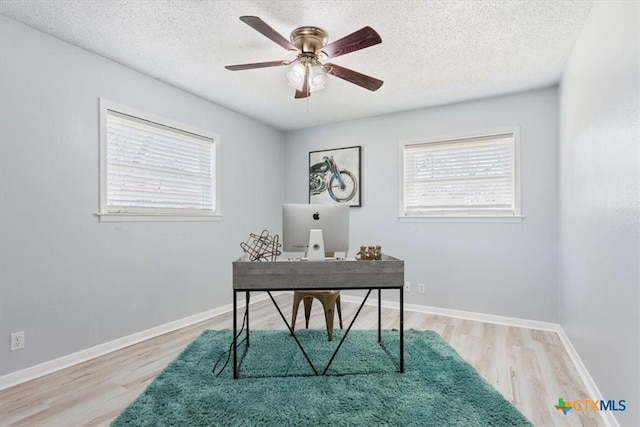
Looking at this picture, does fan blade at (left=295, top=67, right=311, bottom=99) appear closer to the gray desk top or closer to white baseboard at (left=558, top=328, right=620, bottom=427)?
the gray desk top

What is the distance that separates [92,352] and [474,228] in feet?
12.9

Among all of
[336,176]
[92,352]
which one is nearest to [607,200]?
[336,176]

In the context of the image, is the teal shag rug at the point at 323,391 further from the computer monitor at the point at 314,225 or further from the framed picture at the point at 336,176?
the framed picture at the point at 336,176

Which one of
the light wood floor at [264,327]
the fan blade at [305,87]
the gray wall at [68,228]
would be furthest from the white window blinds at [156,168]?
the fan blade at [305,87]

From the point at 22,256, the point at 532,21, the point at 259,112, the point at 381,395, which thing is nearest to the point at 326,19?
the point at 532,21

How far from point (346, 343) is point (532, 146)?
2.82 meters

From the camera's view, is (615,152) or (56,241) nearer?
(615,152)

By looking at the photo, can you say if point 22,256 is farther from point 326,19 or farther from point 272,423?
point 326,19

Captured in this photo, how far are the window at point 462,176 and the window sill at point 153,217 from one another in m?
2.43

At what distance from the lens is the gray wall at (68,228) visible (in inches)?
90.0

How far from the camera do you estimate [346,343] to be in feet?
9.48

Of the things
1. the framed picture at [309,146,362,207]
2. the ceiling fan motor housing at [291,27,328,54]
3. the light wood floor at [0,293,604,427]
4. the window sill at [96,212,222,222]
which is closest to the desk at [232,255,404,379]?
the light wood floor at [0,293,604,427]

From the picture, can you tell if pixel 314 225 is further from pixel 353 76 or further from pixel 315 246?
pixel 353 76

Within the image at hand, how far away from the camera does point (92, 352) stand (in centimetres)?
270
